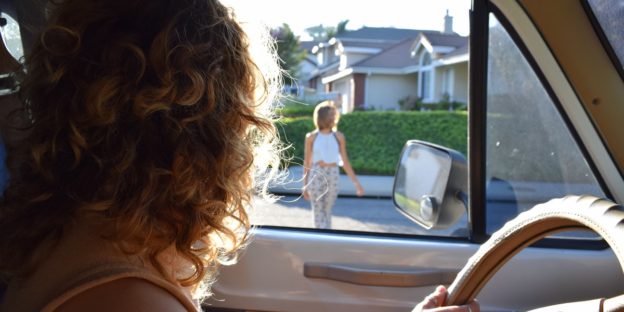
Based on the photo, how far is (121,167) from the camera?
97cm

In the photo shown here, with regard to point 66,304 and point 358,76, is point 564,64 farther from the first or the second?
point 358,76

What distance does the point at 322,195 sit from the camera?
3873 millimetres

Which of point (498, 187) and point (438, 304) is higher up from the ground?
point (498, 187)

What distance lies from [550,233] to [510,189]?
1.02 metres

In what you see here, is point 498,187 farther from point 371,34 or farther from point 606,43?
point 371,34

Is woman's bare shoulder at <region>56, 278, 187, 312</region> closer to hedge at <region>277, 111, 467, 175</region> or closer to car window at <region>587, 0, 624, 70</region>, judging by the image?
car window at <region>587, 0, 624, 70</region>

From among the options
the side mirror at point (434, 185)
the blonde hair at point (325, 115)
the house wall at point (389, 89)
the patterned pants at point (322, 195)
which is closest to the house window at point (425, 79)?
the house wall at point (389, 89)

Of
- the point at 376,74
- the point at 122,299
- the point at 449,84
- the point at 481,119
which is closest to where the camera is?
the point at 122,299

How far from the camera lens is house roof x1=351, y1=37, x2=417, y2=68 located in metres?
16.2

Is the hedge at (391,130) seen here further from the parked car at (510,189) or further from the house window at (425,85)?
the parked car at (510,189)

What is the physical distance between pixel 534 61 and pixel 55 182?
5.28ft

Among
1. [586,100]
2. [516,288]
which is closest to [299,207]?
[516,288]

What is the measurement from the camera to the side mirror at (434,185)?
7.27ft

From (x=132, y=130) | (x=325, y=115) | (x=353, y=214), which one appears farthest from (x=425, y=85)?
(x=132, y=130)
